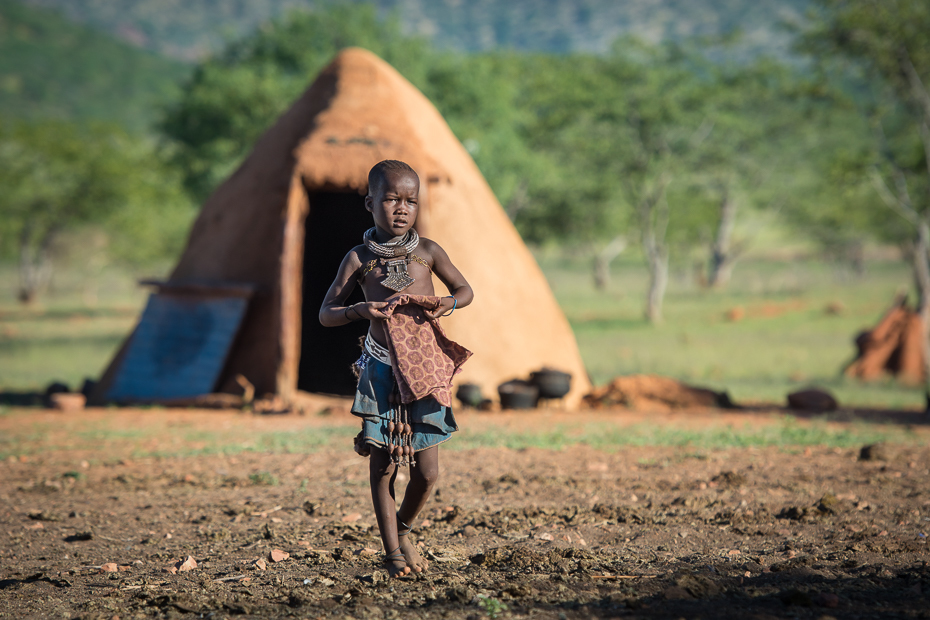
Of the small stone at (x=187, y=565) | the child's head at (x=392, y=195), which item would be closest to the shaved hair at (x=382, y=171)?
the child's head at (x=392, y=195)

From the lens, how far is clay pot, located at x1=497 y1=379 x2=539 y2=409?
8578 mm

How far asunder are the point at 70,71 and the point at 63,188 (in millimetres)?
124225

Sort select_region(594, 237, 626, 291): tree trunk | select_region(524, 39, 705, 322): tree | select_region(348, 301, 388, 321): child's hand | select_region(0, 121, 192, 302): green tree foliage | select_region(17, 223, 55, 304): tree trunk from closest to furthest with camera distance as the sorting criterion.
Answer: select_region(348, 301, 388, 321): child's hand < select_region(524, 39, 705, 322): tree < select_region(0, 121, 192, 302): green tree foliage < select_region(17, 223, 55, 304): tree trunk < select_region(594, 237, 626, 291): tree trunk

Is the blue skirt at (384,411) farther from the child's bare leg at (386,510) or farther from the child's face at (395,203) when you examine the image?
the child's face at (395,203)

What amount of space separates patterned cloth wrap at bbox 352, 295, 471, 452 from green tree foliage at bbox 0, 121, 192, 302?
25.7m

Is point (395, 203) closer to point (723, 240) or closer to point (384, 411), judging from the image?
point (384, 411)

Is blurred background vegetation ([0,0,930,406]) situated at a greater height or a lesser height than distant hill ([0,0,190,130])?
lesser

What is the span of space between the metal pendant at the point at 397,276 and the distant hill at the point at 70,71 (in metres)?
128

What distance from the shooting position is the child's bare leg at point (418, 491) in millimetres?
3248

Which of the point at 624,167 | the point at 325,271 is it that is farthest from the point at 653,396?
the point at 624,167

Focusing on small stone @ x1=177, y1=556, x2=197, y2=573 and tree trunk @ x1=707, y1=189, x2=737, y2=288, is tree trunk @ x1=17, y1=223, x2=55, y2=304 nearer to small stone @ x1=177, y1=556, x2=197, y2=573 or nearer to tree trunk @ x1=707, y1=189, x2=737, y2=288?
tree trunk @ x1=707, y1=189, x2=737, y2=288

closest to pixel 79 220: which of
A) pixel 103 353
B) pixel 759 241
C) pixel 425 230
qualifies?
pixel 103 353

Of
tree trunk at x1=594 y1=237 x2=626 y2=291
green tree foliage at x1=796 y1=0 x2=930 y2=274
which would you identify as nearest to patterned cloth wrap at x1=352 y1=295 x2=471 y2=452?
green tree foliage at x1=796 y1=0 x2=930 y2=274

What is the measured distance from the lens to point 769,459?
5895 millimetres
